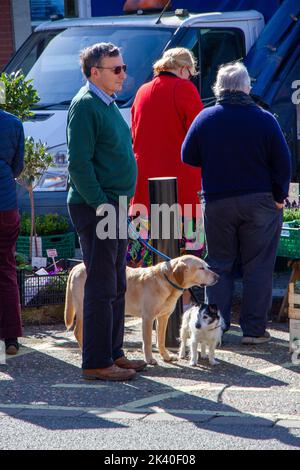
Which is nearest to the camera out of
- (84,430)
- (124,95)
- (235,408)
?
(84,430)

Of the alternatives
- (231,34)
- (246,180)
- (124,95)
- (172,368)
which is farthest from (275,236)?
(231,34)

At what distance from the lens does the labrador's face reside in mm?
7871

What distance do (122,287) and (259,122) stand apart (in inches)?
59.5

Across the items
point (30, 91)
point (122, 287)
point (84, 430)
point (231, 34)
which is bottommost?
point (84, 430)

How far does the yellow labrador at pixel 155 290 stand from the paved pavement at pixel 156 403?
0.84 ft

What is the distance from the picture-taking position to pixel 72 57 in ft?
39.1

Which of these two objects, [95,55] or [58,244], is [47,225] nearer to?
[58,244]

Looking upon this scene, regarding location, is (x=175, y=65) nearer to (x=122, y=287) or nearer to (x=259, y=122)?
(x=259, y=122)

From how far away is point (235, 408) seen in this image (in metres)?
6.89

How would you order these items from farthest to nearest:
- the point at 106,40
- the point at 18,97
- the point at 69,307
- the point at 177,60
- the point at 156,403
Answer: the point at 106,40
the point at 18,97
the point at 177,60
the point at 69,307
the point at 156,403

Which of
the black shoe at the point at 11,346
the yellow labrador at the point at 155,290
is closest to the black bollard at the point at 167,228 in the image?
the yellow labrador at the point at 155,290

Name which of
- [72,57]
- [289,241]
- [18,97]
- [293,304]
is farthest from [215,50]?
[293,304]

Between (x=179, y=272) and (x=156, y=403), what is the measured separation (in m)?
1.15

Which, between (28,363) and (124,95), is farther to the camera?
(124,95)
